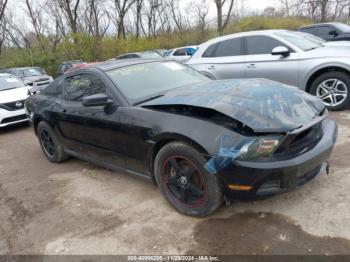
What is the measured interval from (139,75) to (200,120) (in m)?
1.40

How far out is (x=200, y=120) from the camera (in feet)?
9.66

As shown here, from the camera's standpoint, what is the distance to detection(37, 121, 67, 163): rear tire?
5086 mm

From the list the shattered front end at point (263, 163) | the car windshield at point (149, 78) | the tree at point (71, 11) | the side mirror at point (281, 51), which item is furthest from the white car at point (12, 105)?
the tree at point (71, 11)

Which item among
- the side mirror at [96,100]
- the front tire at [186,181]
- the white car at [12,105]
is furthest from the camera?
the white car at [12,105]

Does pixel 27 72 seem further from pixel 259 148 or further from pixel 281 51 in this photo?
pixel 259 148

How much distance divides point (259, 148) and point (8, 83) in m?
8.49

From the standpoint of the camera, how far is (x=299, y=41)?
6.68m

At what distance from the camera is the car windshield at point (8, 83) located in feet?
29.4

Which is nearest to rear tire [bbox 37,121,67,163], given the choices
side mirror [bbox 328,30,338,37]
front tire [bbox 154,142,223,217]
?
front tire [bbox 154,142,223,217]

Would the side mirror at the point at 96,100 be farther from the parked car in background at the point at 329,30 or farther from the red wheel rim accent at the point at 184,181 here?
the parked car in background at the point at 329,30

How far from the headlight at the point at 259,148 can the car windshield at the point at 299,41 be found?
171 inches

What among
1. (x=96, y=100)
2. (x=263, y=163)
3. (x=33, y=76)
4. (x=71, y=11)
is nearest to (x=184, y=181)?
(x=263, y=163)

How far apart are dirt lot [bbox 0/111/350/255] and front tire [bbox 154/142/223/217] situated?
A: 149 mm

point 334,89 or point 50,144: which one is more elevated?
point 334,89
